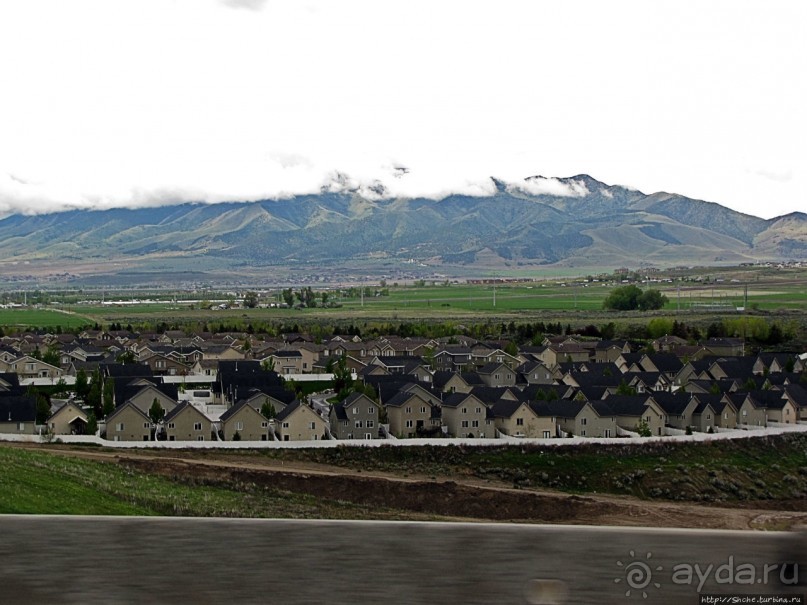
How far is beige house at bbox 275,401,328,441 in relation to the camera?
3325cm

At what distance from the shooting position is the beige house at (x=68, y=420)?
3416cm

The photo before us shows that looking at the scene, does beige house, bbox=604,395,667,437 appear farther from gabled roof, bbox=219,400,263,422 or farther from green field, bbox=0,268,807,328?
green field, bbox=0,268,807,328

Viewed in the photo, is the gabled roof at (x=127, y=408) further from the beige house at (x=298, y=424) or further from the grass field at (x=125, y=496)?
the grass field at (x=125, y=496)

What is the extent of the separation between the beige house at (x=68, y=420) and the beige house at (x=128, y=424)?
2.31 m

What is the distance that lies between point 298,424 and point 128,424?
20.1 ft

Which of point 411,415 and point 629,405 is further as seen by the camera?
point 629,405

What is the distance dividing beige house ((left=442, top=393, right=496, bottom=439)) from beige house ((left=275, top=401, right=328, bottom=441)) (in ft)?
17.0

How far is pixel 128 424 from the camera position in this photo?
3288 centimetres

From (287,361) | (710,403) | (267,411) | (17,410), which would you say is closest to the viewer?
(17,410)

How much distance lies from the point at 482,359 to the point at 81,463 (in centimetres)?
3589

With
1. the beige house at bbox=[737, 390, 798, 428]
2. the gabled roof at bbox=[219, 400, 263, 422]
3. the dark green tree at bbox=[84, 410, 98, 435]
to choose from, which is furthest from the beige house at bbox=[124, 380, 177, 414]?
the beige house at bbox=[737, 390, 798, 428]

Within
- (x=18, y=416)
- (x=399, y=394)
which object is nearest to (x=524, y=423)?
(x=399, y=394)

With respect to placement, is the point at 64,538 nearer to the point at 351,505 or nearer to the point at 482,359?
the point at 351,505

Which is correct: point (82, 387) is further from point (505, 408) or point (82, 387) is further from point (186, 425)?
point (505, 408)
